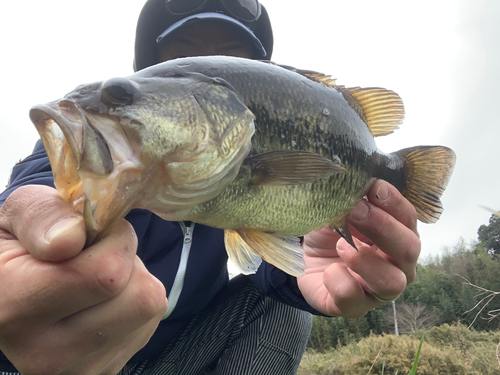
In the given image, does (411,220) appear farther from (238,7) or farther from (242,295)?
(238,7)

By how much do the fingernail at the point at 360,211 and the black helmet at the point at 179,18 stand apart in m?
2.06

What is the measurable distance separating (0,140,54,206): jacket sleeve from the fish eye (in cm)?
110

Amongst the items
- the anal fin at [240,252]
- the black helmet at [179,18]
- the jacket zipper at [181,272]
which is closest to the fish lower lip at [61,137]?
the anal fin at [240,252]

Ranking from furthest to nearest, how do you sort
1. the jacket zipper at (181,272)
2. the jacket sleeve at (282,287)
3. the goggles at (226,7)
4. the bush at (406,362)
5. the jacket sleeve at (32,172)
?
1. the bush at (406,362)
2. the goggles at (226,7)
3. the jacket sleeve at (282,287)
4. the jacket zipper at (181,272)
5. the jacket sleeve at (32,172)

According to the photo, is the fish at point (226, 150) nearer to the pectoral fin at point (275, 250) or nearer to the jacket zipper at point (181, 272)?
the pectoral fin at point (275, 250)

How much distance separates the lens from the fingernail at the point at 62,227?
0.67 m

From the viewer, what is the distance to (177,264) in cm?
204

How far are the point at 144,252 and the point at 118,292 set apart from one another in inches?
51.8

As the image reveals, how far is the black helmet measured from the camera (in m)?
2.79

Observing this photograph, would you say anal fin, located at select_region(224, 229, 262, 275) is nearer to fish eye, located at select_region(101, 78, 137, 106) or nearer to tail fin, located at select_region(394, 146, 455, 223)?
fish eye, located at select_region(101, 78, 137, 106)

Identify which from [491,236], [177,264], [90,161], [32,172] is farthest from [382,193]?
[491,236]

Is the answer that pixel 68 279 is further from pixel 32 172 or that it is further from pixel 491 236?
pixel 491 236

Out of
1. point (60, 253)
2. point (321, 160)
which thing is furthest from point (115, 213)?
point (321, 160)

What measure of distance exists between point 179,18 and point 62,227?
276 centimetres
